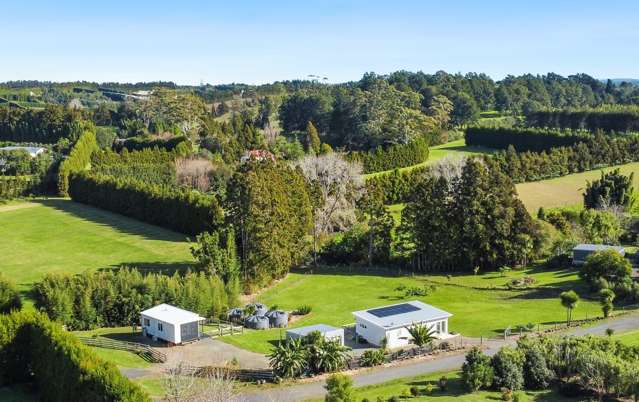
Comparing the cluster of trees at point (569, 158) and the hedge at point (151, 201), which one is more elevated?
the cluster of trees at point (569, 158)

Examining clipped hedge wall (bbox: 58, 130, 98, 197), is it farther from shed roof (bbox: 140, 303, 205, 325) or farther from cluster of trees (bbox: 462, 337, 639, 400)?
cluster of trees (bbox: 462, 337, 639, 400)

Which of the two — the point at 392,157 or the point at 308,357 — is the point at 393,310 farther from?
the point at 392,157

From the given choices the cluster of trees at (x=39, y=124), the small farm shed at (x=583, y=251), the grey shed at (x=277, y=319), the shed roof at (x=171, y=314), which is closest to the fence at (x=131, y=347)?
the shed roof at (x=171, y=314)

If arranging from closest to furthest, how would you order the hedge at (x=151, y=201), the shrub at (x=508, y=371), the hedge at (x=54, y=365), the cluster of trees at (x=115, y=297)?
the hedge at (x=54, y=365)
the shrub at (x=508, y=371)
the cluster of trees at (x=115, y=297)
the hedge at (x=151, y=201)

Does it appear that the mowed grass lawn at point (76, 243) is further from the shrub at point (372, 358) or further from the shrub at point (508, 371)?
the shrub at point (508, 371)

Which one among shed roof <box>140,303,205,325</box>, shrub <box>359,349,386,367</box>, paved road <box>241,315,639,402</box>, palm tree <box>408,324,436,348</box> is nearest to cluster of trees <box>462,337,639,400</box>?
paved road <box>241,315,639,402</box>

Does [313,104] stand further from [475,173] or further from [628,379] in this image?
[628,379]
